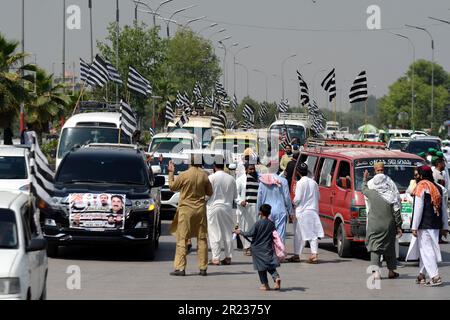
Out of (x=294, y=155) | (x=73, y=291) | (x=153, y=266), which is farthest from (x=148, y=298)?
(x=294, y=155)

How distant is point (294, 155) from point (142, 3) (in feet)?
113

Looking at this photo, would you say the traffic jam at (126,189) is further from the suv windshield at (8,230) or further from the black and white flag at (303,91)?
the black and white flag at (303,91)

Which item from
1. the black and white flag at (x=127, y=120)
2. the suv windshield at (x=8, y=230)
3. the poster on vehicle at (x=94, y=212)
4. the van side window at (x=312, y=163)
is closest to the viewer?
the suv windshield at (x=8, y=230)

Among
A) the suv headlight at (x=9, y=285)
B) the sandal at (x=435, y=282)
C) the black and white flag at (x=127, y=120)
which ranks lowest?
the sandal at (x=435, y=282)

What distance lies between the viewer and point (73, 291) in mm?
15172

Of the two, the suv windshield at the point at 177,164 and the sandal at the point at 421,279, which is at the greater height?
the suv windshield at the point at 177,164

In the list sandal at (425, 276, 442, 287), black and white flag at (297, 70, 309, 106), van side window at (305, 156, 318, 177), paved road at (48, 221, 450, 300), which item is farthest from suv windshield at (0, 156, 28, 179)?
black and white flag at (297, 70, 309, 106)

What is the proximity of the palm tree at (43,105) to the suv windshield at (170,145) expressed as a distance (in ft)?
70.8

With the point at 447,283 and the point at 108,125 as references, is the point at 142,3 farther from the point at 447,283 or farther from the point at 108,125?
the point at 447,283

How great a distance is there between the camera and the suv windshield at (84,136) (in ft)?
96.9

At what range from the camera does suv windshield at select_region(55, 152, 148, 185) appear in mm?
20344

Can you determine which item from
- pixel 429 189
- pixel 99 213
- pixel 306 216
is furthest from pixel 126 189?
pixel 429 189

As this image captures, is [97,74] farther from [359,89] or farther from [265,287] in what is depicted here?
[265,287]

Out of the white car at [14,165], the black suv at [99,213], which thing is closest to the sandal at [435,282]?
the black suv at [99,213]
